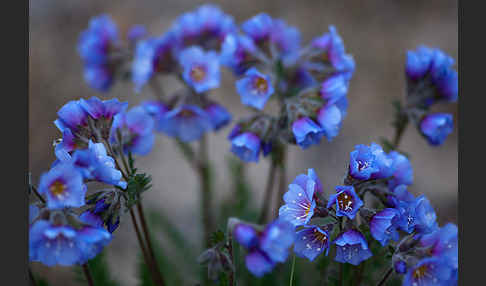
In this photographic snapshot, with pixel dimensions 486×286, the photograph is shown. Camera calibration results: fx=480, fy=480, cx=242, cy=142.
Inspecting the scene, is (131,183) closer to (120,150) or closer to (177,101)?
(120,150)

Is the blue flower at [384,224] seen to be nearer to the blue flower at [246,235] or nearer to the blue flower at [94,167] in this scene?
the blue flower at [246,235]

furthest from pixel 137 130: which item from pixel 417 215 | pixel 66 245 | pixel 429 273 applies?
pixel 429 273

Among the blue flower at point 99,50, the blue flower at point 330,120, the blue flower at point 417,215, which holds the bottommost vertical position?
the blue flower at point 417,215

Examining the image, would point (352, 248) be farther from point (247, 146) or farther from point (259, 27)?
point (259, 27)

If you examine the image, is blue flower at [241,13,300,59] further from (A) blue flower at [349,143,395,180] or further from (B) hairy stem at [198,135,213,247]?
(A) blue flower at [349,143,395,180]

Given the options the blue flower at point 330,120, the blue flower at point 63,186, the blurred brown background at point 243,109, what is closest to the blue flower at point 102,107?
the blue flower at point 63,186

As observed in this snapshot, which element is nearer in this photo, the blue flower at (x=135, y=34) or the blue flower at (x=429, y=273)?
the blue flower at (x=429, y=273)

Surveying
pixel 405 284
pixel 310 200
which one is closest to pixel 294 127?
pixel 310 200
